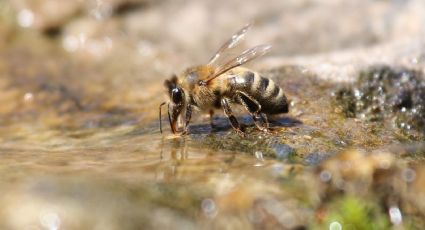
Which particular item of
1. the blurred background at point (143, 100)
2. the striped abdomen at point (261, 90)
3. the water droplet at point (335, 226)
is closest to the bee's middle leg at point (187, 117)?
the blurred background at point (143, 100)

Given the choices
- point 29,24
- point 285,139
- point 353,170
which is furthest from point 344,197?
point 29,24

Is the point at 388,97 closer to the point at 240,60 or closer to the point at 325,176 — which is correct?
the point at 240,60

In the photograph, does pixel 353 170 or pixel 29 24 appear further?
pixel 29 24

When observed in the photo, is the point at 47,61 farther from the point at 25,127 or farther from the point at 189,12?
the point at 25,127

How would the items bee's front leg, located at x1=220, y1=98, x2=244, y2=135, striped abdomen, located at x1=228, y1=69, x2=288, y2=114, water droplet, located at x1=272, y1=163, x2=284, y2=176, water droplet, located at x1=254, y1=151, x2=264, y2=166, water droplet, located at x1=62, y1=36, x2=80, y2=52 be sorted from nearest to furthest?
1. water droplet, located at x1=272, y1=163, x2=284, y2=176
2. water droplet, located at x1=254, y1=151, x2=264, y2=166
3. bee's front leg, located at x1=220, y1=98, x2=244, y2=135
4. striped abdomen, located at x1=228, y1=69, x2=288, y2=114
5. water droplet, located at x1=62, y1=36, x2=80, y2=52

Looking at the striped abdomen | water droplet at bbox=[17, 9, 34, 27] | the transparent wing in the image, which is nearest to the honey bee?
the striped abdomen

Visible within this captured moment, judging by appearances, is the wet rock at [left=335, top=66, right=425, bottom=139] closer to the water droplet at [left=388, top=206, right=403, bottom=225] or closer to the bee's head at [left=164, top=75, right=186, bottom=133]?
the bee's head at [left=164, top=75, right=186, bottom=133]
